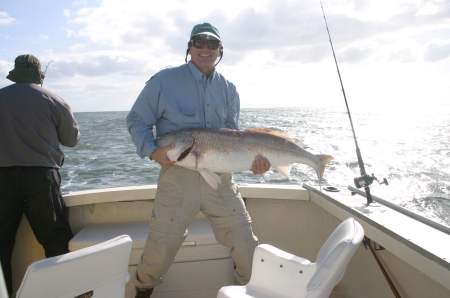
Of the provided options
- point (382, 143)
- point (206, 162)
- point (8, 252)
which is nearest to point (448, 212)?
point (206, 162)

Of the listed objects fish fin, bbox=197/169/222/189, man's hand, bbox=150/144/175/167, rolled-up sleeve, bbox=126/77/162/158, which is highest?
rolled-up sleeve, bbox=126/77/162/158

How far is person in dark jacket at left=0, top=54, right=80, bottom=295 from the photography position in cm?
370

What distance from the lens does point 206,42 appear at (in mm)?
3418

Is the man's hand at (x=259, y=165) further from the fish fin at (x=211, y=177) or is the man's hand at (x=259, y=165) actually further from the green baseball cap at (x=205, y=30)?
the green baseball cap at (x=205, y=30)

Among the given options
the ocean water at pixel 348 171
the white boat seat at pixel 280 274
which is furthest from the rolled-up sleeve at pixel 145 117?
the ocean water at pixel 348 171

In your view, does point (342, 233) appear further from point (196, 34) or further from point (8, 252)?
point (8, 252)

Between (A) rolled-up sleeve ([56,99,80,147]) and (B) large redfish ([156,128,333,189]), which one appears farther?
(A) rolled-up sleeve ([56,99,80,147])

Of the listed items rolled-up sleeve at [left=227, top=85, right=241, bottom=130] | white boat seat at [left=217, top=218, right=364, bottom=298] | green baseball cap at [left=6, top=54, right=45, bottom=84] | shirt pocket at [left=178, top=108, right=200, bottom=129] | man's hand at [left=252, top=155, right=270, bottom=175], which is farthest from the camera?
green baseball cap at [left=6, top=54, right=45, bottom=84]

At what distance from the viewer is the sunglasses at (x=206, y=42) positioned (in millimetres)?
3412

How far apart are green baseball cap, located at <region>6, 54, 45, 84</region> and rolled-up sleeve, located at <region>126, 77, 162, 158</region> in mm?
1493

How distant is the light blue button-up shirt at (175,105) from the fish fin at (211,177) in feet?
1.54

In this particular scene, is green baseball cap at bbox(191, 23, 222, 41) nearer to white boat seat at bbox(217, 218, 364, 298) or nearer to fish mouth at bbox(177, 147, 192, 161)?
fish mouth at bbox(177, 147, 192, 161)

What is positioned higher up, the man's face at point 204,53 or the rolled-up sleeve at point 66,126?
the man's face at point 204,53

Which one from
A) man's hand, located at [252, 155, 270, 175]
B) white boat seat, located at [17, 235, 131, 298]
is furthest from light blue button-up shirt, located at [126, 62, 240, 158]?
white boat seat, located at [17, 235, 131, 298]
